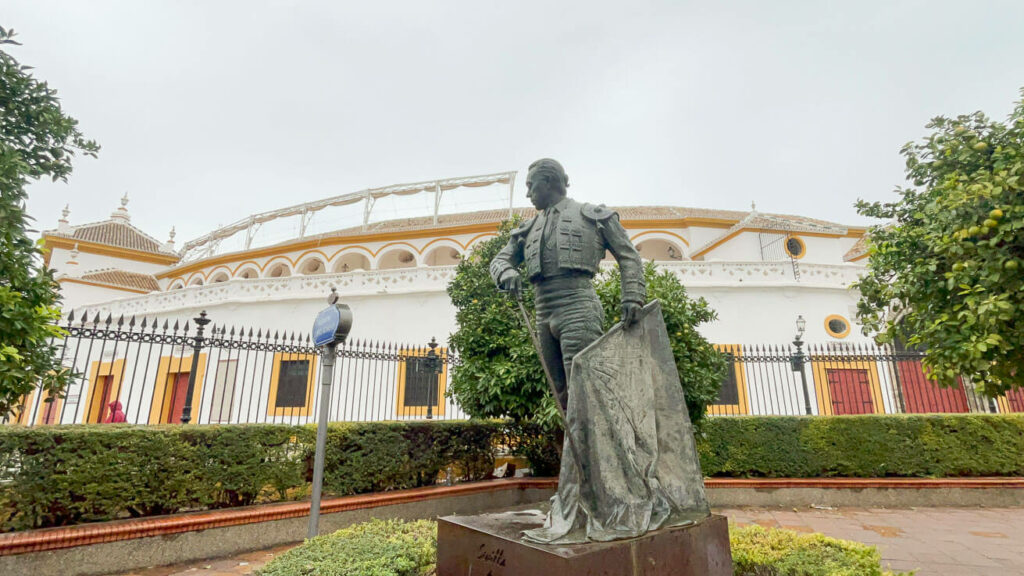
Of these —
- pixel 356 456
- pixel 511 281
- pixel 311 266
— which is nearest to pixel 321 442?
pixel 356 456

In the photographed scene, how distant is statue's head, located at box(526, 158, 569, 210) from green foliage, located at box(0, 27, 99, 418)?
11.1ft

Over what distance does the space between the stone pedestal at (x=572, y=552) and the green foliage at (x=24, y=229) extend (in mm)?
2922

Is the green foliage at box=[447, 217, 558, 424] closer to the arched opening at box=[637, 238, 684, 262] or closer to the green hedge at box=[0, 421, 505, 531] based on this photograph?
the green hedge at box=[0, 421, 505, 531]

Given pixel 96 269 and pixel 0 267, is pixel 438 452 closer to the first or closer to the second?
pixel 0 267

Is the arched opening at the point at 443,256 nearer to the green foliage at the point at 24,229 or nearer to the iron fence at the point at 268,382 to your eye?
the iron fence at the point at 268,382

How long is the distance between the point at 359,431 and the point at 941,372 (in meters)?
5.58

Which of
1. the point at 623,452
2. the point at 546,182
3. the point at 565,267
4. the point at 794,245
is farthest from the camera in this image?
the point at 794,245

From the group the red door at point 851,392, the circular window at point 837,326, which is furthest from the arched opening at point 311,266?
the red door at point 851,392

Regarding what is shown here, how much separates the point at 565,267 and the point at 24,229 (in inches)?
150

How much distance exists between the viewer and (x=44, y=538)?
360 cm

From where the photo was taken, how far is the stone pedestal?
225 centimetres

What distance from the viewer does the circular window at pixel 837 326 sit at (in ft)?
46.5

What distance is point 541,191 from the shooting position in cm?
334

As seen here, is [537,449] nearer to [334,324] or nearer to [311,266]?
[334,324]
